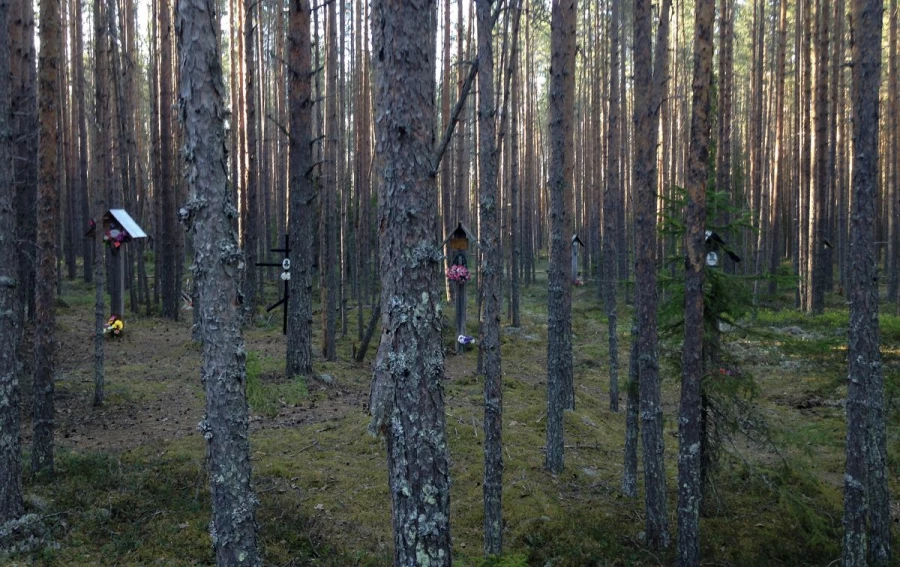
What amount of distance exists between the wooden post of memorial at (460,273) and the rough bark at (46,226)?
8.75 metres

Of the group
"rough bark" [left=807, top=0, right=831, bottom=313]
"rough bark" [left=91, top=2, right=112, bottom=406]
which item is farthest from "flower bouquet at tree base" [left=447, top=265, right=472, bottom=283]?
"rough bark" [left=807, top=0, right=831, bottom=313]

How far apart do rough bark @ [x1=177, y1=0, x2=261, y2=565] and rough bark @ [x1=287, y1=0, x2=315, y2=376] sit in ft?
→ 22.5

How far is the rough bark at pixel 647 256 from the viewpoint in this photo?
21.1 ft

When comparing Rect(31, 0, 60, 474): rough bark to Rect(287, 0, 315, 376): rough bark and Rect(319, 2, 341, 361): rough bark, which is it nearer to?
Rect(287, 0, 315, 376): rough bark

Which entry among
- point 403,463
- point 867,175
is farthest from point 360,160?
point 403,463

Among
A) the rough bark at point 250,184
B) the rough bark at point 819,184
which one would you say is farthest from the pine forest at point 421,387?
the rough bark at point 819,184

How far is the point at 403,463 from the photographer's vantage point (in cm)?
357

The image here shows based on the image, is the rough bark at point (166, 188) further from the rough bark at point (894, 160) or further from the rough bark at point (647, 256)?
the rough bark at point (894, 160)

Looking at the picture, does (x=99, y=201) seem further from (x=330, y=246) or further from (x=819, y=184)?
(x=819, y=184)

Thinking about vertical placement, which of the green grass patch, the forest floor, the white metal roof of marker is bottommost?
the forest floor

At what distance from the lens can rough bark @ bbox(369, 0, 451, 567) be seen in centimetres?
347

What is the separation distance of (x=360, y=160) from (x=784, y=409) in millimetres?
12632

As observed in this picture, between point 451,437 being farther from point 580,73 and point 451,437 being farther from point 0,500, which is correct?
point 580,73

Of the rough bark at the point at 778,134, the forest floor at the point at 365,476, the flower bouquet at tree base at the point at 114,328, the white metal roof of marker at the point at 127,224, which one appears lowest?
the forest floor at the point at 365,476
